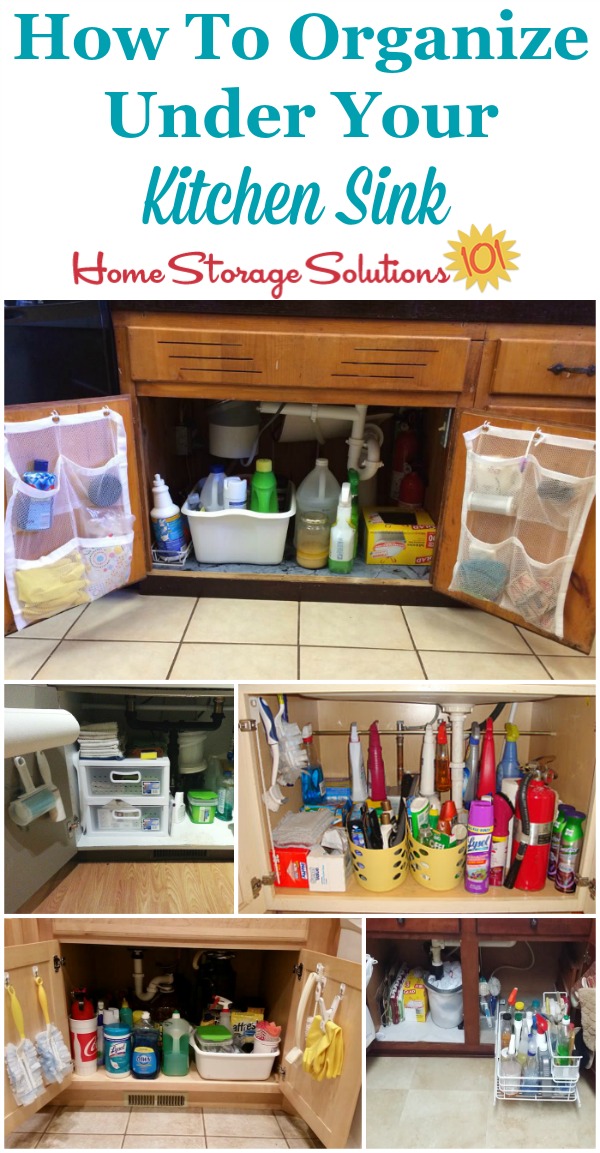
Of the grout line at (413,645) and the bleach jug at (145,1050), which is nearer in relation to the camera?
the bleach jug at (145,1050)

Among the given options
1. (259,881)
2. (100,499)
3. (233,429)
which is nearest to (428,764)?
(259,881)

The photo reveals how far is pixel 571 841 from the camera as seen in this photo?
1280 mm

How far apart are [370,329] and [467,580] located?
1.95 feet

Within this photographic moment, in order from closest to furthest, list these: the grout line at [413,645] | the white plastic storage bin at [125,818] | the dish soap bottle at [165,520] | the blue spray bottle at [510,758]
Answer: the blue spray bottle at [510,758]
the white plastic storage bin at [125,818]
the grout line at [413,645]
the dish soap bottle at [165,520]

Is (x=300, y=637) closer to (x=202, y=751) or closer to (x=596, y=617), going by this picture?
(x=202, y=751)

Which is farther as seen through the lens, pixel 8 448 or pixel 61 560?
pixel 61 560

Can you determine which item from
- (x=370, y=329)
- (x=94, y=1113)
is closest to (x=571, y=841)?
(x=94, y=1113)

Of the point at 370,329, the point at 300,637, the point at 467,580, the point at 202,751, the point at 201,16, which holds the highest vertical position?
the point at 201,16

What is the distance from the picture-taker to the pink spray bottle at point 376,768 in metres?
1.36

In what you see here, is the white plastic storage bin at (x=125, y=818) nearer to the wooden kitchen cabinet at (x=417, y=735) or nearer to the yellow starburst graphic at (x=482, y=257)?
the wooden kitchen cabinet at (x=417, y=735)

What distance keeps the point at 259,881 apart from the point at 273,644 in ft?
2.24

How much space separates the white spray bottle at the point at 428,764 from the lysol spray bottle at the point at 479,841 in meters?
0.08

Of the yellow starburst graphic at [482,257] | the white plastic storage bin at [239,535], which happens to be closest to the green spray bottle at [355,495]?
the white plastic storage bin at [239,535]

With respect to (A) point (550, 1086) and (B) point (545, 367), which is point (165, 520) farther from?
(A) point (550, 1086)
